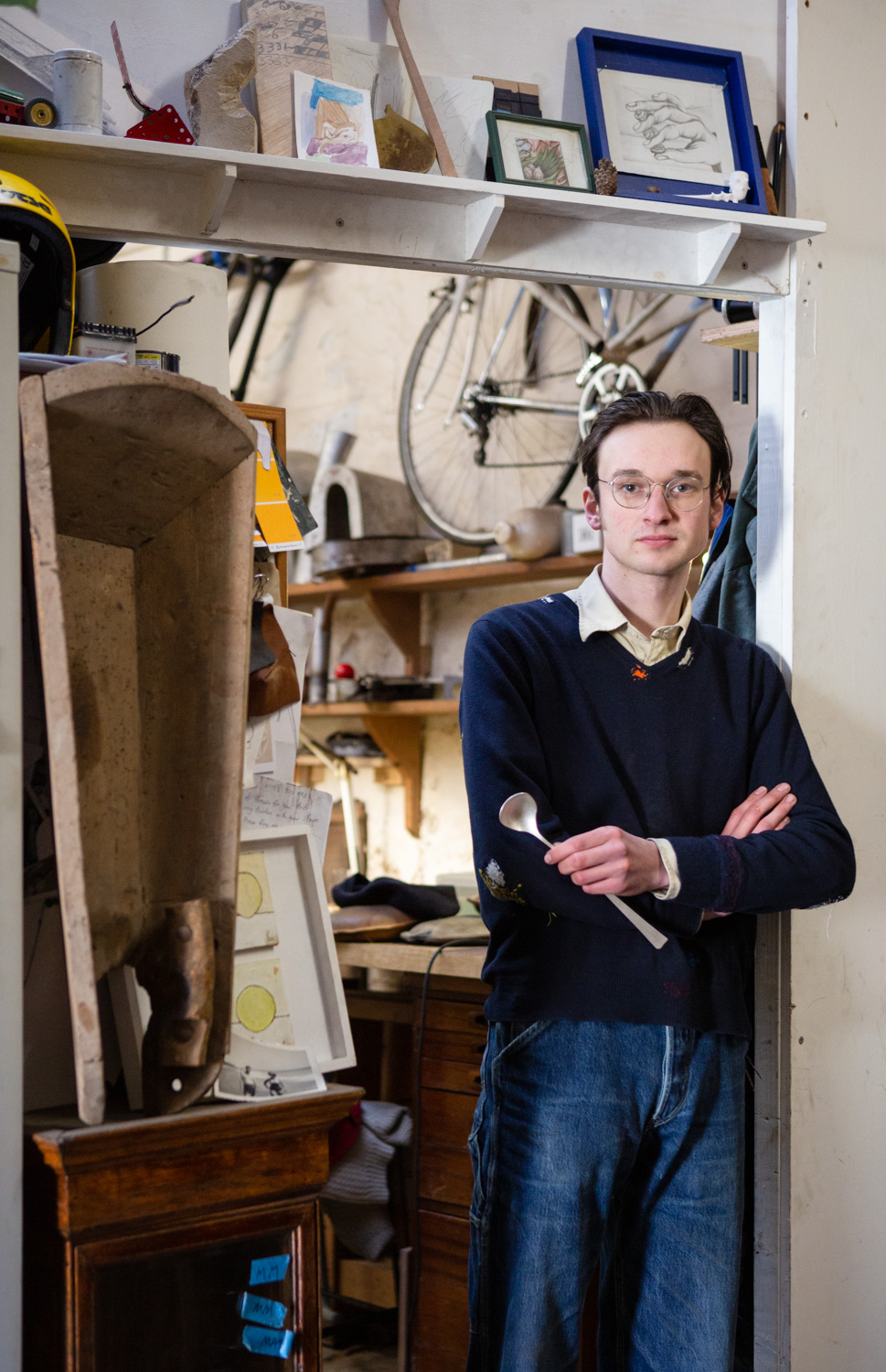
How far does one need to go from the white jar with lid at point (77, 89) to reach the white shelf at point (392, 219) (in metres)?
0.04

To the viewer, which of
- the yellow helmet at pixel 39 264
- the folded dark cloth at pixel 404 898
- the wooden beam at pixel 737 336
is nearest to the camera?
the yellow helmet at pixel 39 264

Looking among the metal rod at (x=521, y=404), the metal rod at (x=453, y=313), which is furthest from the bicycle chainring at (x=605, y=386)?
the metal rod at (x=453, y=313)

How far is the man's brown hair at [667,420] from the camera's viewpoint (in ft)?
5.99

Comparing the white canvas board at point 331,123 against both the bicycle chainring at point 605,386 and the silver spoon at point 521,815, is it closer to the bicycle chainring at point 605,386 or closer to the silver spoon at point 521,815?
Answer: the silver spoon at point 521,815

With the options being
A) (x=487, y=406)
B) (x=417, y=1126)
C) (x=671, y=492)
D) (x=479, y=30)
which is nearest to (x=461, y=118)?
(x=479, y=30)

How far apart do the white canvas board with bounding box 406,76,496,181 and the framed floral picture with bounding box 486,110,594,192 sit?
2 centimetres

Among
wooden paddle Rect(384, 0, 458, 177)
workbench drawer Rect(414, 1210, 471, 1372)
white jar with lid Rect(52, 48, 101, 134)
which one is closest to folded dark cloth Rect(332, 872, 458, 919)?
workbench drawer Rect(414, 1210, 471, 1372)

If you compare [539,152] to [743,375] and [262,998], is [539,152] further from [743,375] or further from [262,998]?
[262,998]

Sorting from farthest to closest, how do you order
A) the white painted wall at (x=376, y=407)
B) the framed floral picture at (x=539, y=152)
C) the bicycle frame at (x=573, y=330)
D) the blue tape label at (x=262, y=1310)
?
the white painted wall at (x=376, y=407), the bicycle frame at (x=573, y=330), the framed floral picture at (x=539, y=152), the blue tape label at (x=262, y=1310)

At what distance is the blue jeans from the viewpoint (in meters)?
1.56

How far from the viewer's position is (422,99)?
6.19 ft

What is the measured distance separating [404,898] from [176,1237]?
1.63m

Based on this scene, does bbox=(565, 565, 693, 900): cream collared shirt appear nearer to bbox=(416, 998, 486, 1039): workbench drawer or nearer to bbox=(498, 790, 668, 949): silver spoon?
bbox=(498, 790, 668, 949): silver spoon

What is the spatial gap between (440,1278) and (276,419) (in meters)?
1.74
